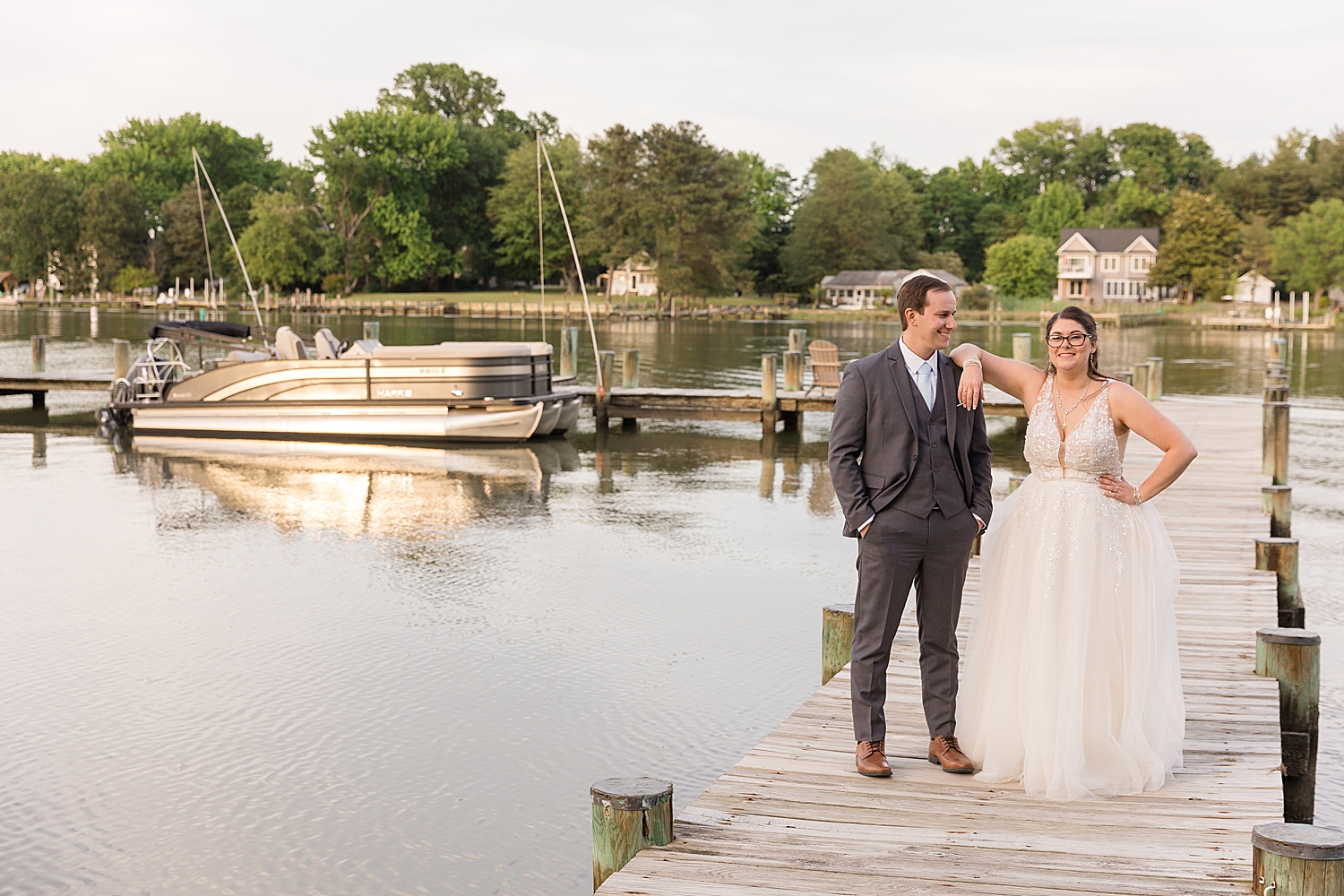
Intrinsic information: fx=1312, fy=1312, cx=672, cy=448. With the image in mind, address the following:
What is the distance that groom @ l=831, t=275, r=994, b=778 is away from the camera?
15.8 ft

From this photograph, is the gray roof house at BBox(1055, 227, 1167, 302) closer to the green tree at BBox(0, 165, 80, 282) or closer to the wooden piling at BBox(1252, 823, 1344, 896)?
the green tree at BBox(0, 165, 80, 282)

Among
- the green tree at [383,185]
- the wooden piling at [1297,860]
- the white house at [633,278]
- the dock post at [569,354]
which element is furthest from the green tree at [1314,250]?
the wooden piling at [1297,860]

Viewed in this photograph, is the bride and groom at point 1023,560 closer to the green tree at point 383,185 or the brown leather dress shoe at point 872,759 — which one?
the brown leather dress shoe at point 872,759

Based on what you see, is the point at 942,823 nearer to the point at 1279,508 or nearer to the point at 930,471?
the point at 930,471

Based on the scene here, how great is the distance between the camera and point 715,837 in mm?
4363

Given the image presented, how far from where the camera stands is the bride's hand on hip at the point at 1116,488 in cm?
489

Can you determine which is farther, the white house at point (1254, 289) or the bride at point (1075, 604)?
the white house at point (1254, 289)

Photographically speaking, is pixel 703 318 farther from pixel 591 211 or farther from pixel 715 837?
pixel 715 837

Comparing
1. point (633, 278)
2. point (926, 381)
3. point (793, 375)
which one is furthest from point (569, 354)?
point (633, 278)

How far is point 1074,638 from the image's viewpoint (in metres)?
4.72

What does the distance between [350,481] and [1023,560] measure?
548 inches

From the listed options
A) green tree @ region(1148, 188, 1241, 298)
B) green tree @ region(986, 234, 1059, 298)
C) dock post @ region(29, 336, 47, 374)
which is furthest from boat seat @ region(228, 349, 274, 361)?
green tree @ region(1148, 188, 1241, 298)

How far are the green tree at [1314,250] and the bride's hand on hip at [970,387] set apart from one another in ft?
292

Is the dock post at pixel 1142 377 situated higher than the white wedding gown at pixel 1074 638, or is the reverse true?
the dock post at pixel 1142 377
